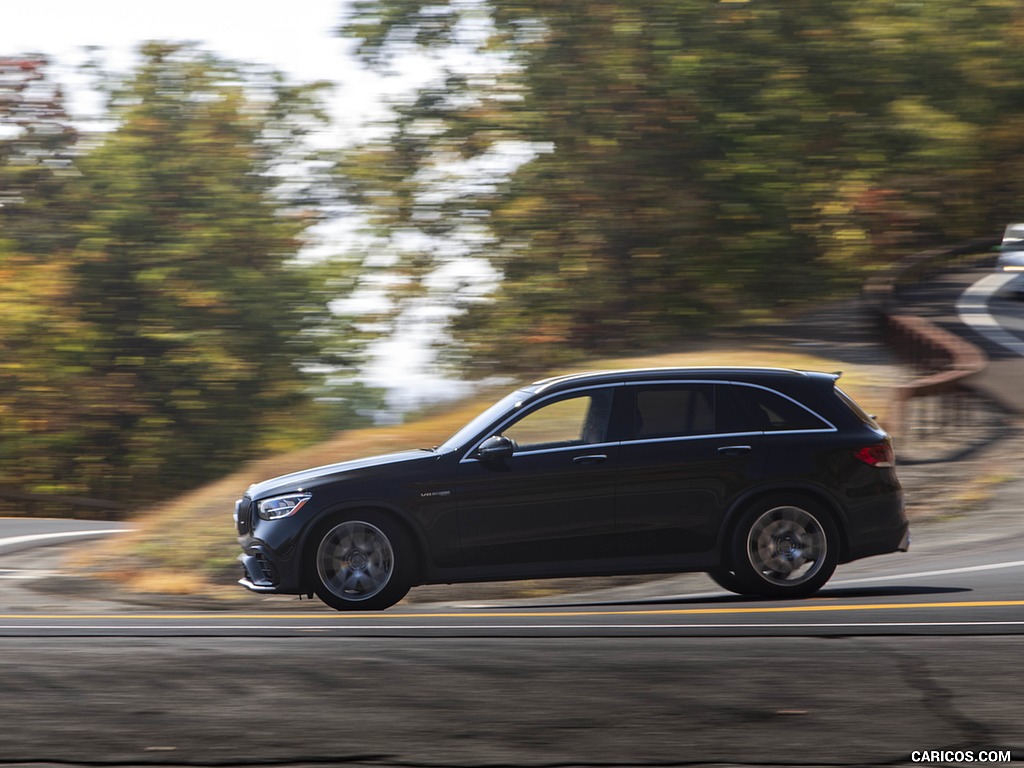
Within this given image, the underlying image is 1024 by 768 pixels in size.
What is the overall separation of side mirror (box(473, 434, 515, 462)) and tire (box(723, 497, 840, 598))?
63.5 inches

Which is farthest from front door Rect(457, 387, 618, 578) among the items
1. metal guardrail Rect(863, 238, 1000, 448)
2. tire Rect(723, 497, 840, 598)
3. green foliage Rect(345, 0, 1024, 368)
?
green foliage Rect(345, 0, 1024, 368)

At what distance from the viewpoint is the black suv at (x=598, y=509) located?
912 cm

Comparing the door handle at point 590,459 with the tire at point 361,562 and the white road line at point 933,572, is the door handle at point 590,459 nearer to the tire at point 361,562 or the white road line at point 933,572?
the tire at point 361,562

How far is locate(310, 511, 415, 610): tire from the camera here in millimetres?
9117

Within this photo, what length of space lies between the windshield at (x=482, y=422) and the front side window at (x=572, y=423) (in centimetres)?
12

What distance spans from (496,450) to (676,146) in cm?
2235

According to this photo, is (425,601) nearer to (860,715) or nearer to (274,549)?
(274,549)

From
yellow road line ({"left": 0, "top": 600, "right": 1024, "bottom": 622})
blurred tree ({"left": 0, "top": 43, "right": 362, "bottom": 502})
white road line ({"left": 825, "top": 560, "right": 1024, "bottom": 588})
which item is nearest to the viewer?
yellow road line ({"left": 0, "top": 600, "right": 1024, "bottom": 622})

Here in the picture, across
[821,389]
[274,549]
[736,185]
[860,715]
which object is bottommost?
[860,715]

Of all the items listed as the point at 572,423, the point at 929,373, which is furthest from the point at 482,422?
the point at 929,373

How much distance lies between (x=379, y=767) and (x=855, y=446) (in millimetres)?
5082

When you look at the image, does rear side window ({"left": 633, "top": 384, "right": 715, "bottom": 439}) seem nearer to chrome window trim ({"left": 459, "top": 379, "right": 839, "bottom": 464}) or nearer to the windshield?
chrome window trim ({"left": 459, "top": 379, "right": 839, "bottom": 464})

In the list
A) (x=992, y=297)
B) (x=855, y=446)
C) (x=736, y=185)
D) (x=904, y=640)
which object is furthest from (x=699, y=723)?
(x=992, y=297)

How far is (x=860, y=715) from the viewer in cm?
588
